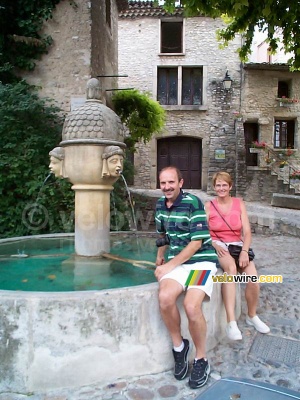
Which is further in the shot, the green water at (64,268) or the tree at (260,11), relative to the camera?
the tree at (260,11)

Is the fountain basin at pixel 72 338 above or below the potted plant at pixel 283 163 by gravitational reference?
below

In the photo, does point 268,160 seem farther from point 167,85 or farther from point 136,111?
point 136,111

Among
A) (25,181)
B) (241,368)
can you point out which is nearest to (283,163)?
(25,181)

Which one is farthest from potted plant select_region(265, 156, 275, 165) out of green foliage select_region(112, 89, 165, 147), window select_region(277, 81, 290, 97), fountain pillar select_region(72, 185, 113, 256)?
fountain pillar select_region(72, 185, 113, 256)

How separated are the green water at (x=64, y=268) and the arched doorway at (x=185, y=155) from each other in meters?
13.7

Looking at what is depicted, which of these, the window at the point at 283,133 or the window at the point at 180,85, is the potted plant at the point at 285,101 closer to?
the window at the point at 283,133

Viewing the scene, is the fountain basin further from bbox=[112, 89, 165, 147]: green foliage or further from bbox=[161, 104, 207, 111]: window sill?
bbox=[161, 104, 207, 111]: window sill

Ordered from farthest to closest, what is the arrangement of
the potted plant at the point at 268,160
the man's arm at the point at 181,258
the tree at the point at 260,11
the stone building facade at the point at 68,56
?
the potted plant at the point at 268,160 → the stone building facade at the point at 68,56 → the tree at the point at 260,11 → the man's arm at the point at 181,258

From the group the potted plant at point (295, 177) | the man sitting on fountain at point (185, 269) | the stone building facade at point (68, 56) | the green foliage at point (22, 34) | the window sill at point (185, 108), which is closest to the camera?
the man sitting on fountain at point (185, 269)

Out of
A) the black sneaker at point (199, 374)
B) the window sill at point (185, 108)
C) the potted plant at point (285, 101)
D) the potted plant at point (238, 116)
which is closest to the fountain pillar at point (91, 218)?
the black sneaker at point (199, 374)

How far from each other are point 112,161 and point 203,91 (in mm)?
15268

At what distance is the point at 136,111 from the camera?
12336 mm

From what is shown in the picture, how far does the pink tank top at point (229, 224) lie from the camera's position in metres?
3.58

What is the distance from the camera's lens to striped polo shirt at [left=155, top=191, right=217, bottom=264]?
9.09 ft
